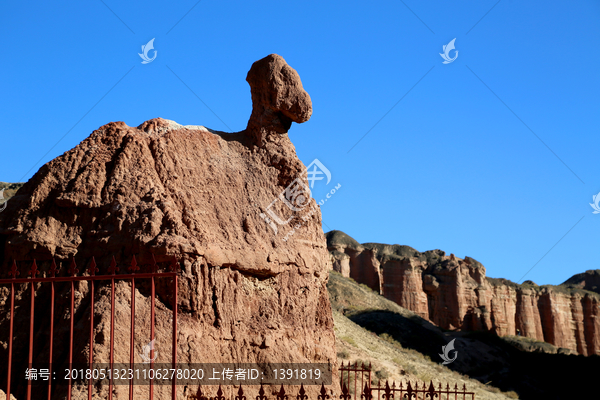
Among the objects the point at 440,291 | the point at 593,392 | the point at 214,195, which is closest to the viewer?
the point at 214,195

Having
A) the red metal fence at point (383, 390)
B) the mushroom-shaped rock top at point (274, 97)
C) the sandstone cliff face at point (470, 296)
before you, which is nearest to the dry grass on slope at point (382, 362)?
the red metal fence at point (383, 390)

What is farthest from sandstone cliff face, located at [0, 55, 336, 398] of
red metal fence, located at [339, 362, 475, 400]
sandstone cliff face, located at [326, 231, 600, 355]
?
sandstone cliff face, located at [326, 231, 600, 355]

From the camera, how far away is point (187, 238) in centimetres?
793

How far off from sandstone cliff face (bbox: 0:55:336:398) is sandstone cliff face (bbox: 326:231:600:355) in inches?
1790

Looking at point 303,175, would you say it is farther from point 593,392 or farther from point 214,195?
point 593,392

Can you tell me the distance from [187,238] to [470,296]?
5420 cm

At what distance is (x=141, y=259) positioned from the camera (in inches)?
300

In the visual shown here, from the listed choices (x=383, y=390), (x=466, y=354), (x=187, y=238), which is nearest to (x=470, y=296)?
(x=466, y=354)

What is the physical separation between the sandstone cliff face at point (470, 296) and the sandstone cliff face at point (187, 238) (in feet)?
149

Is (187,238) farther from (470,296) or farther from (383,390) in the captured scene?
(470,296)

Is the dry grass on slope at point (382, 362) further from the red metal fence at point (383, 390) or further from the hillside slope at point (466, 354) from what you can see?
the red metal fence at point (383, 390)

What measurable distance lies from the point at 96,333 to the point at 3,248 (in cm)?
223

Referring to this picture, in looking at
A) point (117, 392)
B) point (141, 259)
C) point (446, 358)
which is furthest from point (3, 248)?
point (446, 358)

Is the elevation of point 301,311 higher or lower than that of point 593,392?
higher
